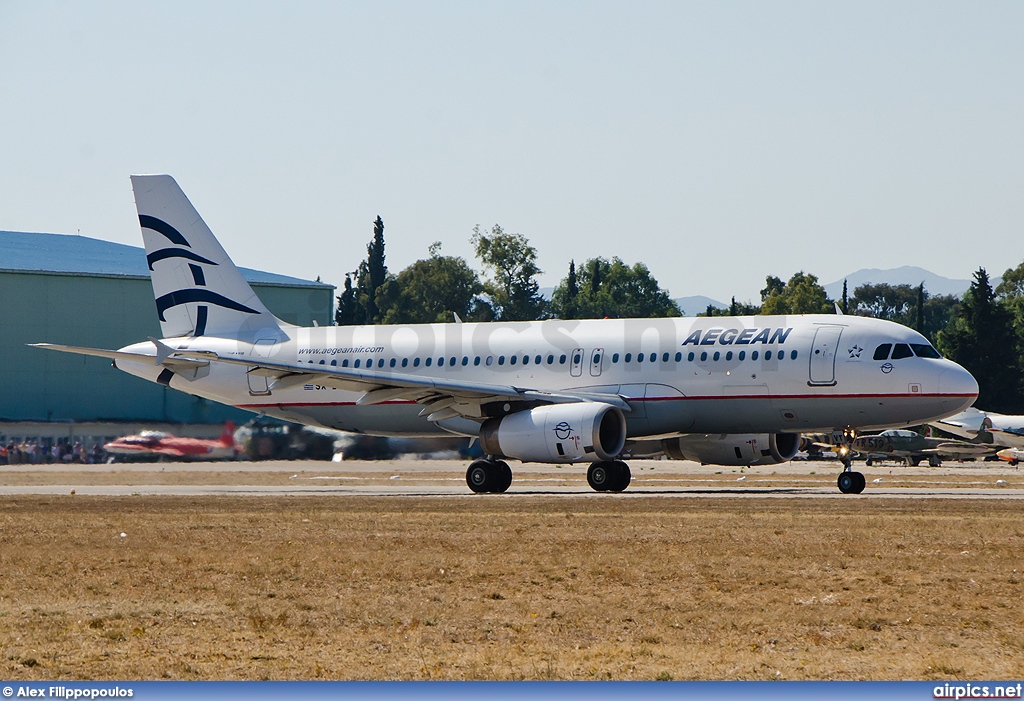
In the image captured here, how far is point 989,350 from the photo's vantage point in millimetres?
85875

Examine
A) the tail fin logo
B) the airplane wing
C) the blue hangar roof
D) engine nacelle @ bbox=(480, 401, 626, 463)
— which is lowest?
engine nacelle @ bbox=(480, 401, 626, 463)

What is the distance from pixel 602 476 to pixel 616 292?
108m

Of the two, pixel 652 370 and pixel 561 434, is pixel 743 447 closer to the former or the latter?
pixel 652 370

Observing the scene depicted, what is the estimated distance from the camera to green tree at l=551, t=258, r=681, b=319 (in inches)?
5305

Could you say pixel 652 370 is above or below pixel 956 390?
above

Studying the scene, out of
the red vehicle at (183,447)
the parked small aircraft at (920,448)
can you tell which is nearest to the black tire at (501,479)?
the red vehicle at (183,447)

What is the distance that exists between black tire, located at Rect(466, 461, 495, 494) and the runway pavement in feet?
1.55

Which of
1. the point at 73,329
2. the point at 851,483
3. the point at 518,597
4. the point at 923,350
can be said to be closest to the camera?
the point at 518,597

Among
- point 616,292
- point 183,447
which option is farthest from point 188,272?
point 616,292

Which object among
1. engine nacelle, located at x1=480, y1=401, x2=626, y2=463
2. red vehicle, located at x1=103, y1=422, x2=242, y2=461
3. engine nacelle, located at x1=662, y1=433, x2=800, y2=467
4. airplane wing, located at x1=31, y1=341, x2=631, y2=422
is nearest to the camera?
engine nacelle, located at x1=480, y1=401, x2=626, y2=463

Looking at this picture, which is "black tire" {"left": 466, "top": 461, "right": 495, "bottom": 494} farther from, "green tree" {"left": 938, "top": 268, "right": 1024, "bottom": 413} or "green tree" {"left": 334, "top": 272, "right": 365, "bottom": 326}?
"green tree" {"left": 334, "top": 272, "right": 365, "bottom": 326}

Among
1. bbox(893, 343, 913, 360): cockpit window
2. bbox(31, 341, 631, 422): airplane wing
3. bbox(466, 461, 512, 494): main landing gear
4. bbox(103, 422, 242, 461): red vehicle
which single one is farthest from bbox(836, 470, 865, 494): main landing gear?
bbox(103, 422, 242, 461): red vehicle

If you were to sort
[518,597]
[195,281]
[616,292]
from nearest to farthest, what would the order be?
[518,597]
[195,281]
[616,292]

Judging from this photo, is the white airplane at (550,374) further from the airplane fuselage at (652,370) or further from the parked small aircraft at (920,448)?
the parked small aircraft at (920,448)
